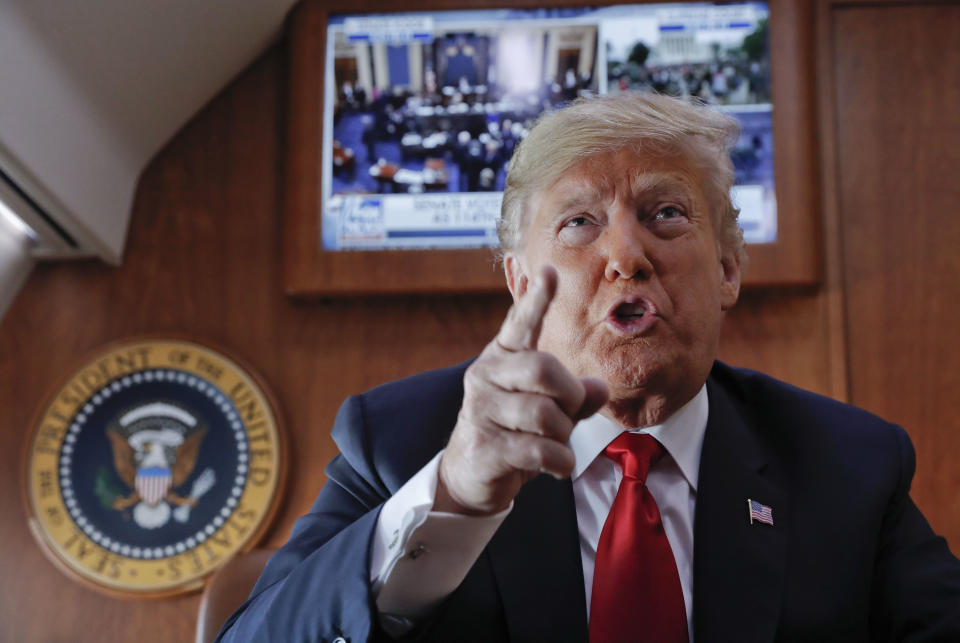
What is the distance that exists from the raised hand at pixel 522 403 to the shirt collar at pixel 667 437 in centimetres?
41

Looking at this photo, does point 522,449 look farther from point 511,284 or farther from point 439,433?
point 511,284

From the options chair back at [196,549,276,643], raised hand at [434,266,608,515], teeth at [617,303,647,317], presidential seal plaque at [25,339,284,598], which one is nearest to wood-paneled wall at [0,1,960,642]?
presidential seal plaque at [25,339,284,598]

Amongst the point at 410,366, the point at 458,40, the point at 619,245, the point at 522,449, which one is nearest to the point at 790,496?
the point at 619,245

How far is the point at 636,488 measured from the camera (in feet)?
4.26

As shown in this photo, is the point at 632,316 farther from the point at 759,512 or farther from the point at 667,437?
the point at 759,512

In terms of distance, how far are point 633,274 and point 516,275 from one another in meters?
0.30

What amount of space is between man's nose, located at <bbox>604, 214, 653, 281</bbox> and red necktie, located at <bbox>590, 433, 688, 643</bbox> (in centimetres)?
27

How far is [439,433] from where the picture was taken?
4.50 ft

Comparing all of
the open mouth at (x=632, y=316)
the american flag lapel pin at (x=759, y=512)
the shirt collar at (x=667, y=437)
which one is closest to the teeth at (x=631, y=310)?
the open mouth at (x=632, y=316)

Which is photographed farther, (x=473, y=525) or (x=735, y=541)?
(x=735, y=541)

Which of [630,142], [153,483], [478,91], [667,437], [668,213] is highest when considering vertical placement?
[478,91]

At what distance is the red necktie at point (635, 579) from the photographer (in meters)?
1.21

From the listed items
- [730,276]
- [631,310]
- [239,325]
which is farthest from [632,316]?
[239,325]

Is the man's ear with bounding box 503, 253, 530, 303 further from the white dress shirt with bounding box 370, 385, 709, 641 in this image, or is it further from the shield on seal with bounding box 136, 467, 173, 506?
the shield on seal with bounding box 136, 467, 173, 506
